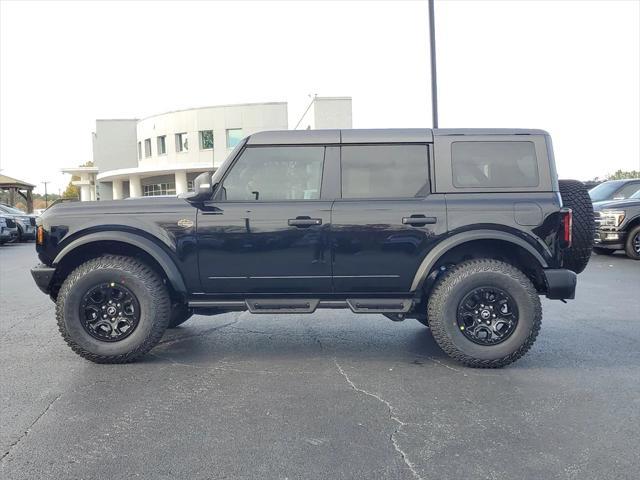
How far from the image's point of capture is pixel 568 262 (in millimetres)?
4988

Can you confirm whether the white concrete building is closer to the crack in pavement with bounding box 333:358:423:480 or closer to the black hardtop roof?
the black hardtop roof

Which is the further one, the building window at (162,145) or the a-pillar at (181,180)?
the building window at (162,145)

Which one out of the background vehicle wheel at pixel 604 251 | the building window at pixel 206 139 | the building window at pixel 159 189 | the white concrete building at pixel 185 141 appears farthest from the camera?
the building window at pixel 159 189

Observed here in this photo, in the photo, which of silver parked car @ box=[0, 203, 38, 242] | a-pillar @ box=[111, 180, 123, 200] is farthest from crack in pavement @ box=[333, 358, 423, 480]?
a-pillar @ box=[111, 180, 123, 200]

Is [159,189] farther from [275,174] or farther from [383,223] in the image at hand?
[383,223]

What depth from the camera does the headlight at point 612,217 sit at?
11.6 meters

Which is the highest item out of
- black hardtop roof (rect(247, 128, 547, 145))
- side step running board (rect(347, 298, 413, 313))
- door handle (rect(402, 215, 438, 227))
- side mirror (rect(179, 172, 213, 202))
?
black hardtop roof (rect(247, 128, 547, 145))

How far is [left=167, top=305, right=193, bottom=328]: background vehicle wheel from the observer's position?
541 centimetres

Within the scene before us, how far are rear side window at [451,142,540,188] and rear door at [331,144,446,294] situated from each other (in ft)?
0.91

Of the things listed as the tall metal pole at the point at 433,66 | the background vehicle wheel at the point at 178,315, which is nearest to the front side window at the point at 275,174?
the background vehicle wheel at the point at 178,315

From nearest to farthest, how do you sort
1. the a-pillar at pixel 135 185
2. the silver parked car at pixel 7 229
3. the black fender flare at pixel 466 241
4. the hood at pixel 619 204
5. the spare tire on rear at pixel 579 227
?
the black fender flare at pixel 466 241, the spare tire on rear at pixel 579 227, the hood at pixel 619 204, the silver parked car at pixel 7 229, the a-pillar at pixel 135 185

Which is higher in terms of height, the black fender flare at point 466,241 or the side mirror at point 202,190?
the side mirror at point 202,190

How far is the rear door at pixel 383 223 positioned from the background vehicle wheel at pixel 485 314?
358 millimetres

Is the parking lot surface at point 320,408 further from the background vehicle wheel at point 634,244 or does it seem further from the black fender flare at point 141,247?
the background vehicle wheel at point 634,244
